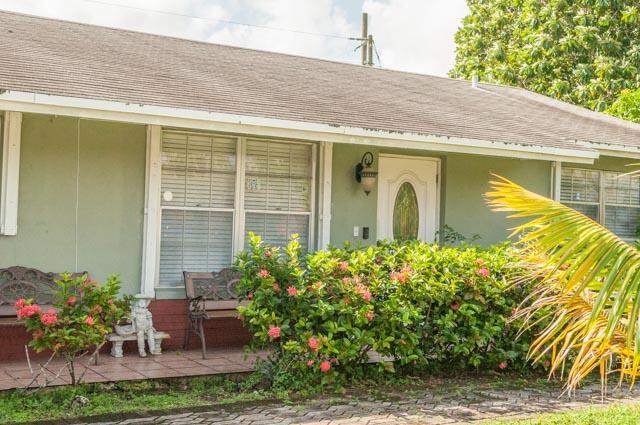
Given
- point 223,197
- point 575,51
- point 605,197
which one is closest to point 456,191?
point 605,197

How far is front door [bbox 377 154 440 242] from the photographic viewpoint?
10617mm

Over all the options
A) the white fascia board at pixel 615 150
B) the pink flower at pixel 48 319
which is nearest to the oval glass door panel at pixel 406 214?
the white fascia board at pixel 615 150

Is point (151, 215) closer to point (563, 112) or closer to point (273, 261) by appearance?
point (273, 261)

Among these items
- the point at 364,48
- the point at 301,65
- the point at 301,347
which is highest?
the point at 364,48

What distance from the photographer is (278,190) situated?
9680 mm

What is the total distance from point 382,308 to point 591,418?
203cm

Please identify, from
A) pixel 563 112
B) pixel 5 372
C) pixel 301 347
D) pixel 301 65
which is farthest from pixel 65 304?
pixel 563 112

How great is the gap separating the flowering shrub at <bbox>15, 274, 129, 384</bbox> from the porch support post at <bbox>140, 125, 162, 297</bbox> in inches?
78.4

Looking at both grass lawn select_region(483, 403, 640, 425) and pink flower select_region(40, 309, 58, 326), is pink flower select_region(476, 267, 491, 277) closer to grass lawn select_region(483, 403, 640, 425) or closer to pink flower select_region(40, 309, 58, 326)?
grass lawn select_region(483, 403, 640, 425)

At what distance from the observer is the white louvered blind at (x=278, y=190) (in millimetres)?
9516

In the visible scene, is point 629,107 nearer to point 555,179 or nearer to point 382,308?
point 555,179

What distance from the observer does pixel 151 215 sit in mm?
8773

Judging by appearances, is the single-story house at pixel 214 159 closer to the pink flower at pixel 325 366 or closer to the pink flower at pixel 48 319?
the pink flower at pixel 48 319

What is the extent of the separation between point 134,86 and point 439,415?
15.0ft
